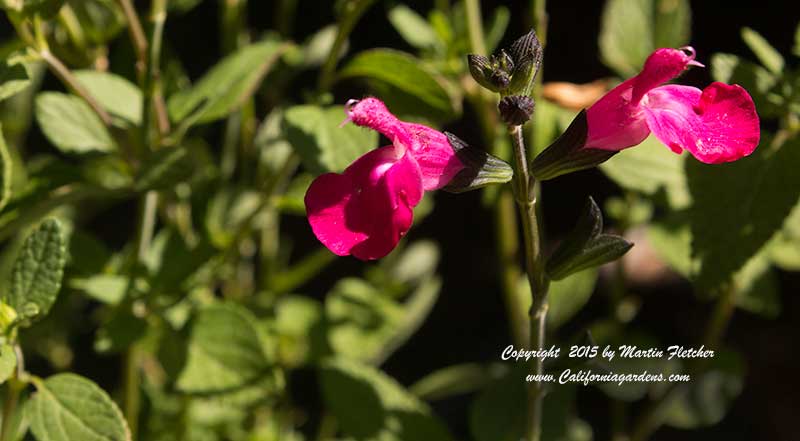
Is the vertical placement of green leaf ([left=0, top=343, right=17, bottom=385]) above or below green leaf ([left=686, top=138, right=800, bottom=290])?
above

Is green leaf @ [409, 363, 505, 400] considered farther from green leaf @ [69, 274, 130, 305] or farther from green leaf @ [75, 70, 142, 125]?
green leaf @ [75, 70, 142, 125]

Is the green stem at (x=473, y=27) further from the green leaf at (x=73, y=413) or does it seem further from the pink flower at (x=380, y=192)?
the green leaf at (x=73, y=413)

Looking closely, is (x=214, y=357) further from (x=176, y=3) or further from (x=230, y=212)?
(x=176, y=3)

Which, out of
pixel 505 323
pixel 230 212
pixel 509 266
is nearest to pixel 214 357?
pixel 230 212

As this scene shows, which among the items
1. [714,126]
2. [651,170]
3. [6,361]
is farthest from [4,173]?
[651,170]

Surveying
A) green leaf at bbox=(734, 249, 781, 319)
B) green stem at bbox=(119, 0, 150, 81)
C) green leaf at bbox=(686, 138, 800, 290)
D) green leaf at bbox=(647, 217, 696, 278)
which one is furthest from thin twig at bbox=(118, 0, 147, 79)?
green leaf at bbox=(734, 249, 781, 319)

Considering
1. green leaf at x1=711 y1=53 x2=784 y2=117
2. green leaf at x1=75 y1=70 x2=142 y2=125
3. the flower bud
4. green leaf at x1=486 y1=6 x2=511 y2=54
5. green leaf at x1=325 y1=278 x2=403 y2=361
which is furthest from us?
green leaf at x1=325 y1=278 x2=403 y2=361

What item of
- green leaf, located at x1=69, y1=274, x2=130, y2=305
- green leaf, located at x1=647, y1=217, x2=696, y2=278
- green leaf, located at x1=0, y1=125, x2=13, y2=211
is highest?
green leaf, located at x1=0, y1=125, x2=13, y2=211

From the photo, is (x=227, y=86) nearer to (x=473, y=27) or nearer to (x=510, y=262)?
(x=473, y=27)
